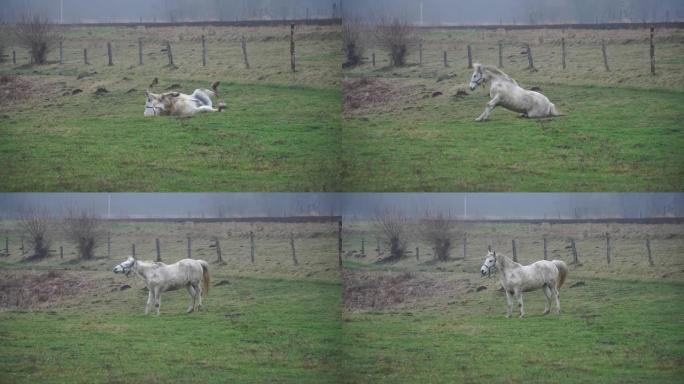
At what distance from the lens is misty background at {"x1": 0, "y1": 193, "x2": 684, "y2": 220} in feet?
36.4

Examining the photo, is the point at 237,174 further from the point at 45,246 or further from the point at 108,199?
the point at 45,246

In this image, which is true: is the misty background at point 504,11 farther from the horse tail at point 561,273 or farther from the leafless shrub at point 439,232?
the horse tail at point 561,273

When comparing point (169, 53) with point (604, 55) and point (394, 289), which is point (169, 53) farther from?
point (604, 55)

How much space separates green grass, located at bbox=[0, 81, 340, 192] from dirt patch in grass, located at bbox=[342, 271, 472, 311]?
90 centimetres

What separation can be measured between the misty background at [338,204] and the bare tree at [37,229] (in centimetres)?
6

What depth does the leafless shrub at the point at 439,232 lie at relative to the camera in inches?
442

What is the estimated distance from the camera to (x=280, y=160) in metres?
11.3

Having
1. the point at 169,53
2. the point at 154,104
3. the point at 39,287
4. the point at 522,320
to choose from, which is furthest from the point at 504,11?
the point at 39,287

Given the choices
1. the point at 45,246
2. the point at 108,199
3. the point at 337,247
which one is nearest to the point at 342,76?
the point at 337,247

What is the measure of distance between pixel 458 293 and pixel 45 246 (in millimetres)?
3758

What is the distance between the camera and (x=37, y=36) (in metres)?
11.4

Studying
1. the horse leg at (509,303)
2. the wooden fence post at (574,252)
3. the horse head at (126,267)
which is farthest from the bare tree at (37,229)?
the wooden fence post at (574,252)

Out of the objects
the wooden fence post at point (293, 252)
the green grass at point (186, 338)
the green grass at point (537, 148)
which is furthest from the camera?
the wooden fence post at point (293, 252)

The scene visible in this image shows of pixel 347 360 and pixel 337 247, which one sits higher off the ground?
pixel 337 247
